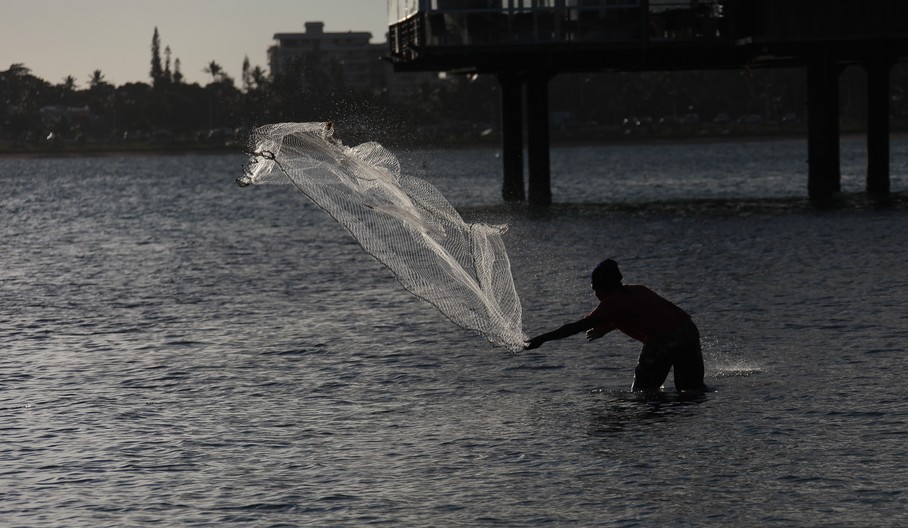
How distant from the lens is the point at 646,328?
675 inches

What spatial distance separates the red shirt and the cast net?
1061mm

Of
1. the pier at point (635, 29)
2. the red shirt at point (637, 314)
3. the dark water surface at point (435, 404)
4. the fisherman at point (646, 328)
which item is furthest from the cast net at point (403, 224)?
the pier at point (635, 29)

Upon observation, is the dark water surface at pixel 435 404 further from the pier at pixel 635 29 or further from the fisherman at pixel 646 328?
the pier at pixel 635 29

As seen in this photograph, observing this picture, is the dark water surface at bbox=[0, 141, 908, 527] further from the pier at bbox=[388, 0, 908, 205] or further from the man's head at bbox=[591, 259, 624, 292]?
the pier at bbox=[388, 0, 908, 205]

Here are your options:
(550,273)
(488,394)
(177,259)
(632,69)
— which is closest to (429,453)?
(488,394)

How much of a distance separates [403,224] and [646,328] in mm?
3081

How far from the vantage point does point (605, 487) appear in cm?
1434

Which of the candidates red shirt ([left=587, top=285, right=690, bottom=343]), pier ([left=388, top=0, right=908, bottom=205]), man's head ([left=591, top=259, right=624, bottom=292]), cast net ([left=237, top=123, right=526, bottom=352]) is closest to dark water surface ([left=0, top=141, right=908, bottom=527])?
red shirt ([left=587, top=285, right=690, bottom=343])

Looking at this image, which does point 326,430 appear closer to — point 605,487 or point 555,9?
point 605,487

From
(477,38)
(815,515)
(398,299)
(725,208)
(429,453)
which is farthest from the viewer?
(725,208)

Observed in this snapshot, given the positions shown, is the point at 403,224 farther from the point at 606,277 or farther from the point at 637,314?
the point at 637,314

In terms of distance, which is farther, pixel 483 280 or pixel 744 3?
pixel 744 3

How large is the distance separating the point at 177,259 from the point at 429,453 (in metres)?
33.1

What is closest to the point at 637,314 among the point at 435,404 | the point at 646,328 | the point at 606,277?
the point at 646,328
